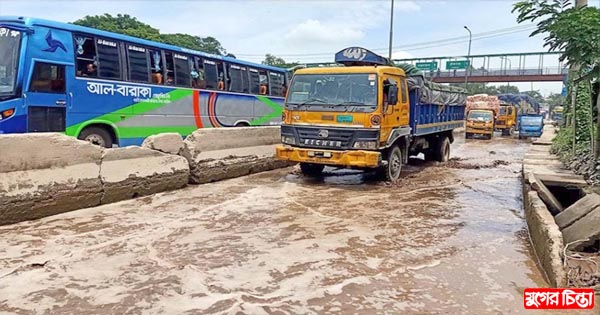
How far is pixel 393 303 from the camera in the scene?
12.3 ft

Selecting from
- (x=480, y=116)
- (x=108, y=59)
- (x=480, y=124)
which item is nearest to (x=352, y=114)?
(x=108, y=59)

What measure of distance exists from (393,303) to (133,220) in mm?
3780

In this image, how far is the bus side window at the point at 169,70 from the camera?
1215cm

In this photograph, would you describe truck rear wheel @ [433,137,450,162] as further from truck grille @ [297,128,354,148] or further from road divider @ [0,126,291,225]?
road divider @ [0,126,291,225]

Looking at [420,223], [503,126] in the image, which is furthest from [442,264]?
[503,126]

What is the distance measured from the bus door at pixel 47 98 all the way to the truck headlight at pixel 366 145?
19.0ft

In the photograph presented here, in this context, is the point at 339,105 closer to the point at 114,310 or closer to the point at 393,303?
the point at 393,303

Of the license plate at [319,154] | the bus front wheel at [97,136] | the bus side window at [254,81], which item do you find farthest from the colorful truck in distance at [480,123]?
the bus front wheel at [97,136]

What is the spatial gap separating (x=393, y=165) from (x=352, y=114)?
169 cm

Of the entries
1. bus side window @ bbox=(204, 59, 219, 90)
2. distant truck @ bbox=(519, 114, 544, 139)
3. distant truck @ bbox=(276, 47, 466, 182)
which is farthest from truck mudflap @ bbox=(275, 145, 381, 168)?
distant truck @ bbox=(519, 114, 544, 139)

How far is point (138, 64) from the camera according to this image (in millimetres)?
11266

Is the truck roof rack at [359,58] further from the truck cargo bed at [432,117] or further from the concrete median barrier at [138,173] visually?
the concrete median barrier at [138,173]

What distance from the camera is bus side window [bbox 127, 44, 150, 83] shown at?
36.2 ft

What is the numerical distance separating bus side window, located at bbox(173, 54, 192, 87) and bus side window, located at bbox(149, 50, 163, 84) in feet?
1.77
